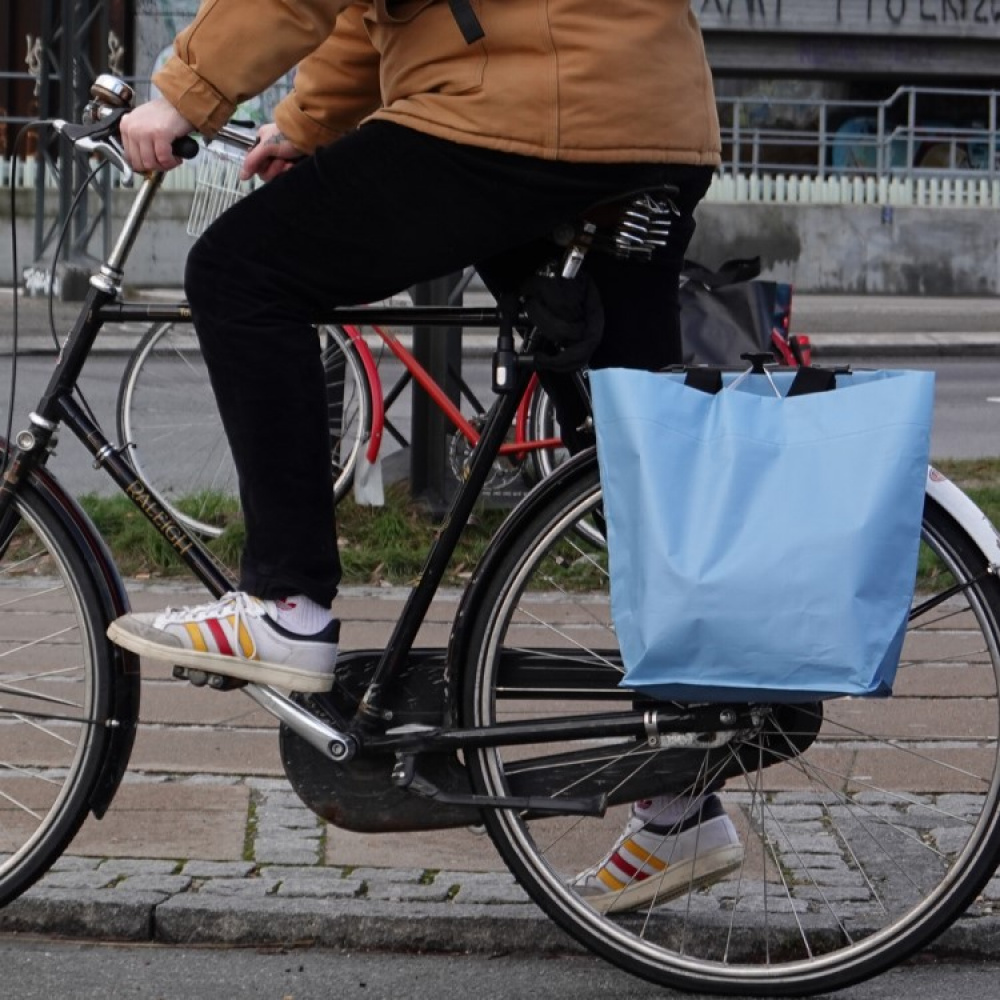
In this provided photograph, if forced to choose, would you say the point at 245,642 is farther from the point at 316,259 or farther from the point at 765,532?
the point at 765,532

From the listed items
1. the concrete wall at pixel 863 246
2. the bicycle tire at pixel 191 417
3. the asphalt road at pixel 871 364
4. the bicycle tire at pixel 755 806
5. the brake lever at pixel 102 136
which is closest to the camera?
the bicycle tire at pixel 755 806

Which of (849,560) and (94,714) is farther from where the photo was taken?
(94,714)

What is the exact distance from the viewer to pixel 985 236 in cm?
2261

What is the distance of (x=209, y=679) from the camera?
10.2ft

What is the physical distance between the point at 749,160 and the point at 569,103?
2231 centimetres

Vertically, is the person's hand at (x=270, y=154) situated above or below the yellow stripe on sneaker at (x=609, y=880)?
above

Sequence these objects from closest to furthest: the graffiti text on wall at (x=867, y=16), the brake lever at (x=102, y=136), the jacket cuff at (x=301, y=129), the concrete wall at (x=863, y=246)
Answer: the brake lever at (x=102, y=136) → the jacket cuff at (x=301, y=129) → the concrete wall at (x=863, y=246) → the graffiti text on wall at (x=867, y=16)

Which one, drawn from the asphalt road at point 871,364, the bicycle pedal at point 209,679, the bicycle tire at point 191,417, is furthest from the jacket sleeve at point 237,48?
the bicycle tire at point 191,417

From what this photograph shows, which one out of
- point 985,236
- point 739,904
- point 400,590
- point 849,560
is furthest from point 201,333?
point 985,236

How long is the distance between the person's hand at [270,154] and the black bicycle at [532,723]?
11.2 inches

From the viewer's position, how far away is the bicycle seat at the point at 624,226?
2996 millimetres

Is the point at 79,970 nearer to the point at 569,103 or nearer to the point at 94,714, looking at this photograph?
the point at 94,714

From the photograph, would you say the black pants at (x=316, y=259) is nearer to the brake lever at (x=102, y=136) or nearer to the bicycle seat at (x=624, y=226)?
the bicycle seat at (x=624, y=226)

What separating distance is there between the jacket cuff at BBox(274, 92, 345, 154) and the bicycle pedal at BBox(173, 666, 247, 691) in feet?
3.00
